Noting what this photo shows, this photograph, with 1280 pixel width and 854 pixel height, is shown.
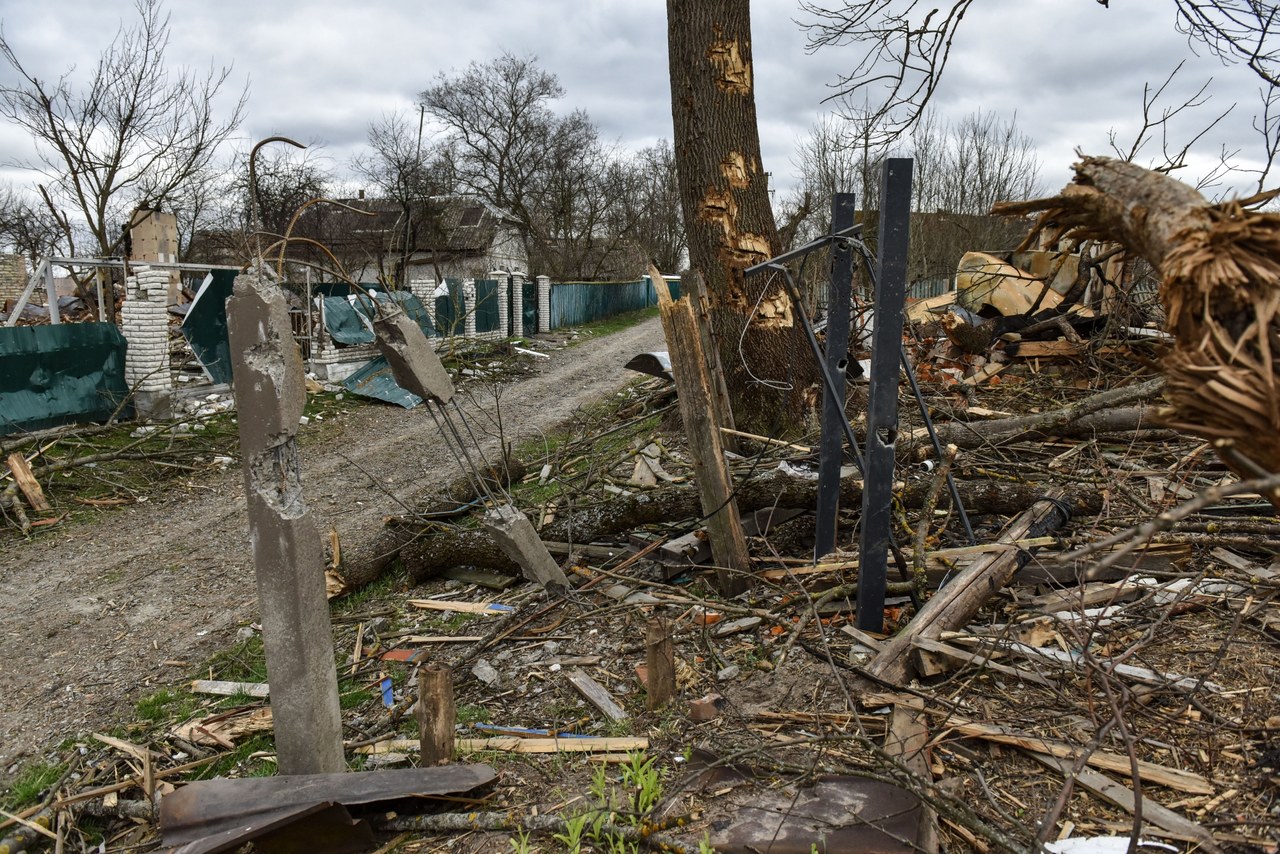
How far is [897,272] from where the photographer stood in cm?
381

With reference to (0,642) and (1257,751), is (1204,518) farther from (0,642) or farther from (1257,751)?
(0,642)

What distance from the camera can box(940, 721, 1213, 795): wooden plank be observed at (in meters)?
2.75

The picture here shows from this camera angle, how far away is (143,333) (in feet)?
37.5

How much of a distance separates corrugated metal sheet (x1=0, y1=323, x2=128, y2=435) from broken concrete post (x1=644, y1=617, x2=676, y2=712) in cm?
966

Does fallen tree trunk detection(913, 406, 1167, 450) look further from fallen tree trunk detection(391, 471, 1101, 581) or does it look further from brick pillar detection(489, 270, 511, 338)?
brick pillar detection(489, 270, 511, 338)

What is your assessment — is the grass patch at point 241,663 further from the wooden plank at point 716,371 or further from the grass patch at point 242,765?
the wooden plank at point 716,371

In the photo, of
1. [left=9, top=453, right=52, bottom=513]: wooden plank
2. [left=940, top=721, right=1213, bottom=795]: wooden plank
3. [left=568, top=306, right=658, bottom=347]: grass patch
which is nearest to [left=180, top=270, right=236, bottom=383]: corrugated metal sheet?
[left=9, top=453, right=52, bottom=513]: wooden plank

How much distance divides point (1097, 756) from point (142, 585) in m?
6.98

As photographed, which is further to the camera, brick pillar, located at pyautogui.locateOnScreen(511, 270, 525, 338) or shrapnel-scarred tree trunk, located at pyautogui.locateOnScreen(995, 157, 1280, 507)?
brick pillar, located at pyautogui.locateOnScreen(511, 270, 525, 338)

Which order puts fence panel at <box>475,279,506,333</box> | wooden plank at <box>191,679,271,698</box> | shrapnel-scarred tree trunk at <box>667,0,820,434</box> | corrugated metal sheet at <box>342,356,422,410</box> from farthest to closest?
fence panel at <box>475,279,506,333</box> → corrugated metal sheet at <box>342,356,422,410</box> → shrapnel-scarred tree trunk at <box>667,0,820,434</box> → wooden plank at <box>191,679,271,698</box>

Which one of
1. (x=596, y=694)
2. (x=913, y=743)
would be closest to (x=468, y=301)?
(x=596, y=694)

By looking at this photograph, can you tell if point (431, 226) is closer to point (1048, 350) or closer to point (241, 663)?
point (1048, 350)

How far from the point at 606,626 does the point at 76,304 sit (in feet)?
60.3

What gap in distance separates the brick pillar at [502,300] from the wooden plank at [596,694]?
1680 cm
